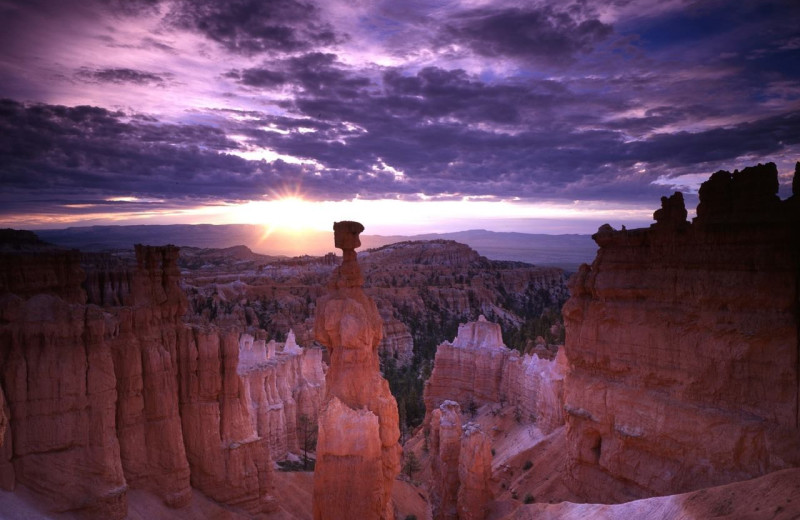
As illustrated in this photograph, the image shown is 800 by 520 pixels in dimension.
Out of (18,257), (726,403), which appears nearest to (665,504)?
(726,403)

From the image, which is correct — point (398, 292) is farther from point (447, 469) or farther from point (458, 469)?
point (458, 469)

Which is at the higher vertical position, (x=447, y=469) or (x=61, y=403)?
(x=61, y=403)

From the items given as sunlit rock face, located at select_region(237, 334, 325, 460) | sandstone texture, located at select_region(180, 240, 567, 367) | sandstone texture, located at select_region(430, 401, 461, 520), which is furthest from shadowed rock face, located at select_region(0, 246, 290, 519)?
sandstone texture, located at select_region(180, 240, 567, 367)

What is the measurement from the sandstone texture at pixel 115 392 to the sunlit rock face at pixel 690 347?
38.8 ft

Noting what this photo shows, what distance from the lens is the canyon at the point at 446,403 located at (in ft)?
41.3

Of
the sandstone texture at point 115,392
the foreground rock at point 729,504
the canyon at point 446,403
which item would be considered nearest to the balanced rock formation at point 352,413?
the canyon at point 446,403

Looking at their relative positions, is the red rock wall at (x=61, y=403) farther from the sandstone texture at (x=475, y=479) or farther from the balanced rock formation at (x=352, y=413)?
the sandstone texture at (x=475, y=479)

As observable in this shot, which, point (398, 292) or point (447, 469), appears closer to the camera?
point (447, 469)

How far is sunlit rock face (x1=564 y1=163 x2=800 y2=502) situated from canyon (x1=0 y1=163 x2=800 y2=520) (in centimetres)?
5

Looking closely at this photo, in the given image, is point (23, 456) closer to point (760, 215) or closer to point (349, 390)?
point (349, 390)

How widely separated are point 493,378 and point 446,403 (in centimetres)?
1529

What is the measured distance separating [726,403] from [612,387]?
3.59 meters

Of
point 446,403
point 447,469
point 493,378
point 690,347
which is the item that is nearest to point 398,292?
point 493,378

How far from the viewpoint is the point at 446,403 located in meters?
23.0
